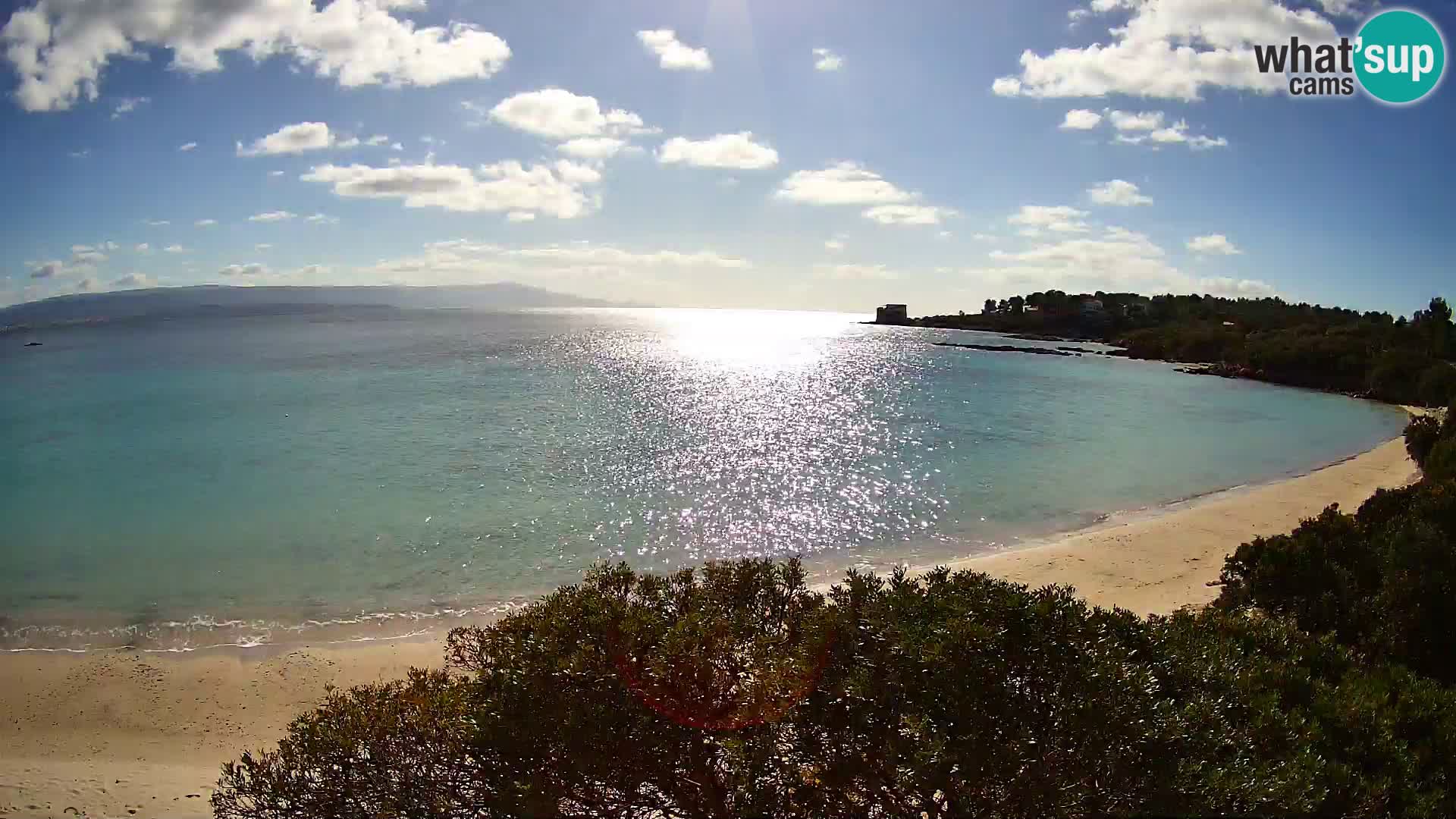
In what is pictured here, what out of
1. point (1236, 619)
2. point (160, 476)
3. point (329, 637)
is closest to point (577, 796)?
point (1236, 619)

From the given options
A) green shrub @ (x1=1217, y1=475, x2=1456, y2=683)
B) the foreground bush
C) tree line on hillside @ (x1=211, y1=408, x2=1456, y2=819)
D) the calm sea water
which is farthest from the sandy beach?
tree line on hillside @ (x1=211, y1=408, x2=1456, y2=819)

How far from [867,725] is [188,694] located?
1405 centimetres

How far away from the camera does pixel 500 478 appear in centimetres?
3108

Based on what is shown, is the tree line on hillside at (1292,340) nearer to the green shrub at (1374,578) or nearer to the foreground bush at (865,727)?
the green shrub at (1374,578)

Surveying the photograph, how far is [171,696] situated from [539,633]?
474 inches

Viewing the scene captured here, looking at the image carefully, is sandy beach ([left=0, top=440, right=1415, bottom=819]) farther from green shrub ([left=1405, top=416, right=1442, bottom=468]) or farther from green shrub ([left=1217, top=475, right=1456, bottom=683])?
green shrub ([left=1405, top=416, right=1442, bottom=468])

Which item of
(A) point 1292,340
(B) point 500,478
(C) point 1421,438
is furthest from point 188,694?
(A) point 1292,340

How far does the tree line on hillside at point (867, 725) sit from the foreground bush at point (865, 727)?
Result: 0.7 inches

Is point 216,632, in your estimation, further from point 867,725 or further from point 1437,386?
point 1437,386

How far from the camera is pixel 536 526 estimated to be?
24.3 metres

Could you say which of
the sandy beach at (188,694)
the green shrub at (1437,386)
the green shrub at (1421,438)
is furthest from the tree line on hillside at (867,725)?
the green shrub at (1437,386)

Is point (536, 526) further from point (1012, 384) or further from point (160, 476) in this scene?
point (1012, 384)

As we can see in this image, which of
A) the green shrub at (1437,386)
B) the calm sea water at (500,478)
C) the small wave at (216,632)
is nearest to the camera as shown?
the small wave at (216,632)

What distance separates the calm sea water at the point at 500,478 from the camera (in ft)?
63.0
